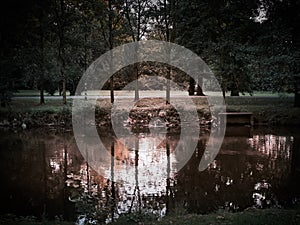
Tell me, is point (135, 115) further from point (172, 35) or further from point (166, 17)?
point (166, 17)

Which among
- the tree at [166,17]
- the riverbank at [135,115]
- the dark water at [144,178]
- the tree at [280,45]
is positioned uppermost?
the tree at [166,17]

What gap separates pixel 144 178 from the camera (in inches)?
400

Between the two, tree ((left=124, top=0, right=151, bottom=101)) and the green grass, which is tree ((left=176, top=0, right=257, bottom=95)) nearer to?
tree ((left=124, top=0, right=151, bottom=101))

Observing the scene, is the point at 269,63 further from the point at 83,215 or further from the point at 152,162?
the point at 83,215

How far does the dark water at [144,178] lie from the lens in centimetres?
788

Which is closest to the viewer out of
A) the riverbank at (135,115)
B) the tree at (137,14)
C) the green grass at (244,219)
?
the green grass at (244,219)

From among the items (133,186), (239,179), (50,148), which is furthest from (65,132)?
(239,179)

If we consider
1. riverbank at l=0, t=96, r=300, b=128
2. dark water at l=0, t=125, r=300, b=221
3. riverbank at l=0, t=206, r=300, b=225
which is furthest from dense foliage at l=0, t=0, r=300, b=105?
riverbank at l=0, t=206, r=300, b=225

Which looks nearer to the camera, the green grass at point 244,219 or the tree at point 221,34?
the green grass at point 244,219

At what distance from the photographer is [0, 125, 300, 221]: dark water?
7.88 meters

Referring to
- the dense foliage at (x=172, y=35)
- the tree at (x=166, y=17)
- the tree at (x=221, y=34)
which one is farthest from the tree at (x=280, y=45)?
the tree at (x=166, y=17)

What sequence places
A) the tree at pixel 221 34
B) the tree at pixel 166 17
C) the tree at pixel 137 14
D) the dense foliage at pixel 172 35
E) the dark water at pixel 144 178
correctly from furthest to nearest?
the tree at pixel 137 14 → the tree at pixel 166 17 → the tree at pixel 221 34 → the dense foliage at pixel 172 35 → the dark water at pixel 144 178

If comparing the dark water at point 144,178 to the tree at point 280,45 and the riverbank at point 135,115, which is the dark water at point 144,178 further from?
the riverbank at point 135,115

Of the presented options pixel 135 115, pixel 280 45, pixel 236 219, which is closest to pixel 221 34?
pixel 135 115
